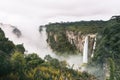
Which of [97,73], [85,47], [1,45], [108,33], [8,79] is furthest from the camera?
[85,47]

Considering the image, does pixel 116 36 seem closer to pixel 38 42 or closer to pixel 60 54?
pixel 60 54

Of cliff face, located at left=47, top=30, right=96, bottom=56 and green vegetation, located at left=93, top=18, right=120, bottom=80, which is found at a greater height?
green vegetation, located at left=93, top=18, right=120, bottom=80

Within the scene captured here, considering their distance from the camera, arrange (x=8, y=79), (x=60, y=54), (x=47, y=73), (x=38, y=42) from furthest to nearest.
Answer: (x=38, y=42), (x=60, y=54), (x=47, y=73), (x=8, y=79)

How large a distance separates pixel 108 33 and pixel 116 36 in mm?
4576

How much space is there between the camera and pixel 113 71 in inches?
821

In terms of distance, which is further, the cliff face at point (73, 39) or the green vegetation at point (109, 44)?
the cliff face at point (73, 39)

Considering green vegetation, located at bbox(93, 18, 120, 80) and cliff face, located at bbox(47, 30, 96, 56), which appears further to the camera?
cliff face, located at bbox(47, 30, 96, 56)

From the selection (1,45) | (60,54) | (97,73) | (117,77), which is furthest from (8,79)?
(60,54)

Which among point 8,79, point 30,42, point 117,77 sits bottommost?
point 30,42

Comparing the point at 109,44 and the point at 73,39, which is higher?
the point at 109,44

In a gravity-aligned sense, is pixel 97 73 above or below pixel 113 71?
below

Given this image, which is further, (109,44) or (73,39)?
(73,39)

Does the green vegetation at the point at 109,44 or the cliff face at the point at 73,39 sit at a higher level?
the green vegetation at the point at 109,44

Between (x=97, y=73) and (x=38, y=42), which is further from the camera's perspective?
(x=38, y=42)
